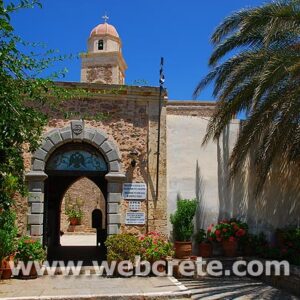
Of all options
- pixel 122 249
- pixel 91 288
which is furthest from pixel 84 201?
pixel 91 288

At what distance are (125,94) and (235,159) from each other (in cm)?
328

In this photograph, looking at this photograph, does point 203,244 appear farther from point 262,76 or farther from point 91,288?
point 262,76

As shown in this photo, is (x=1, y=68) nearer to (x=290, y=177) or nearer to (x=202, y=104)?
(x=290, y=177)

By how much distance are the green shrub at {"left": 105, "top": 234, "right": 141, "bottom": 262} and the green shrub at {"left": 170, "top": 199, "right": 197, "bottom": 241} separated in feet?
4.57

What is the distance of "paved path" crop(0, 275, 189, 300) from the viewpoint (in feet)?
26.5

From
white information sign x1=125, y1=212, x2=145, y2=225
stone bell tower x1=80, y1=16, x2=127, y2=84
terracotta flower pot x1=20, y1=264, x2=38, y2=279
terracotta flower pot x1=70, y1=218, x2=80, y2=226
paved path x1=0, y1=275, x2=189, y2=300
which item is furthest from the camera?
stone bell tower x1=80, y1=16, x2=127, y2=84

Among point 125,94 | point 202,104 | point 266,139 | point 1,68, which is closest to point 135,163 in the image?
point 125,94

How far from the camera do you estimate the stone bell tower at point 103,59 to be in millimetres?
35000

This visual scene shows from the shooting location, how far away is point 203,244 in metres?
11.5

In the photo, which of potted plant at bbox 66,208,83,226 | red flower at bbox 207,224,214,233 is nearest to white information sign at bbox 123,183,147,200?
red flower at bbox 207,224,214,233

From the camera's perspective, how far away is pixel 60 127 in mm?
11414

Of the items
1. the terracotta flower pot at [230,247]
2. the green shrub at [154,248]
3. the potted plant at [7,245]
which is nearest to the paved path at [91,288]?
the potted plant at [7,245]

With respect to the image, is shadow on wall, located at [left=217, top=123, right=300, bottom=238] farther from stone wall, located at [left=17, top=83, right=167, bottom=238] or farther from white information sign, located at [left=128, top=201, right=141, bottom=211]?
white information sign, located at [left=128, top=201, right=141, bottom=211]

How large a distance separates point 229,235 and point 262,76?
481 centimetres
